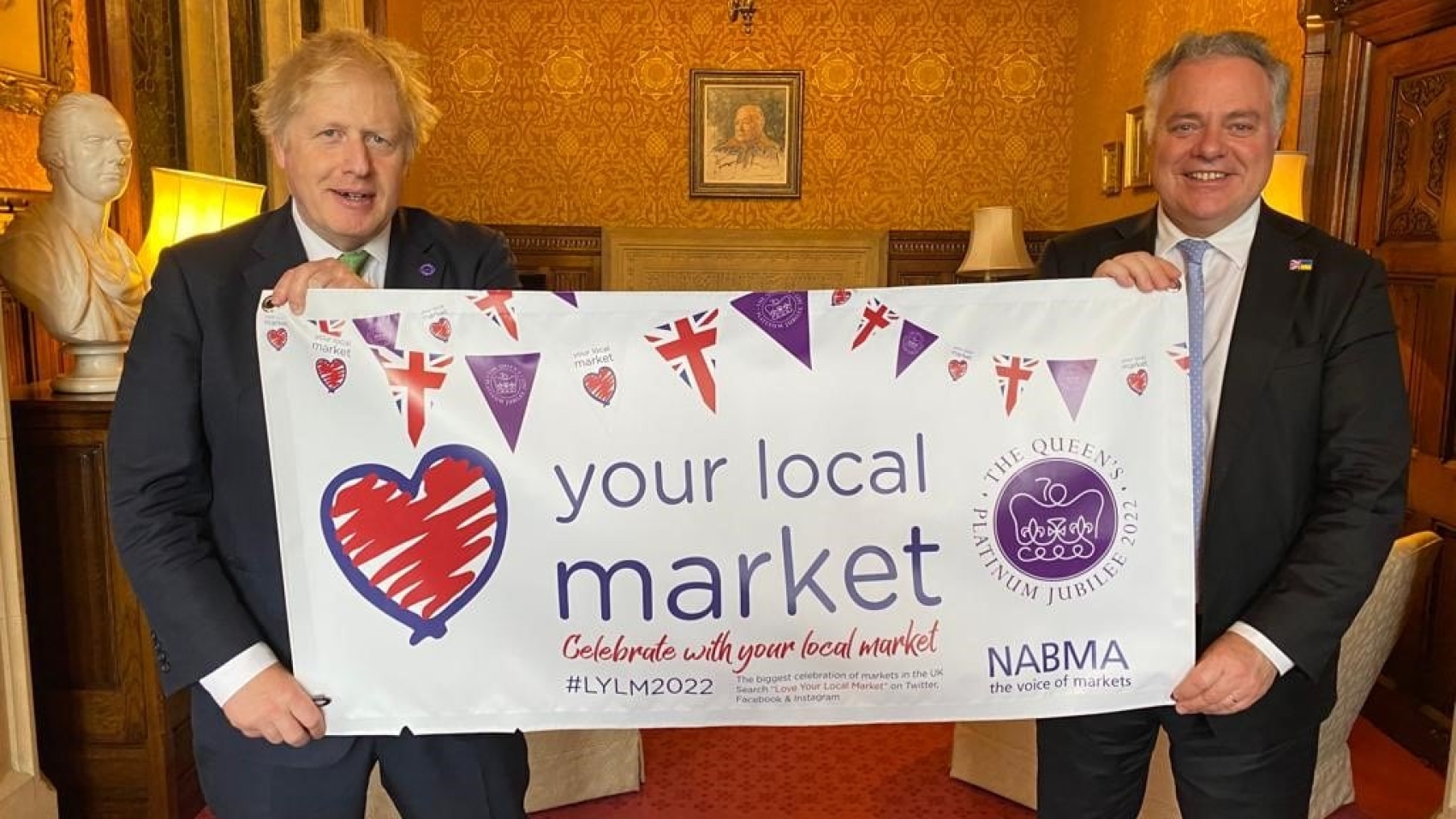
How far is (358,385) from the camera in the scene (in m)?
1.41

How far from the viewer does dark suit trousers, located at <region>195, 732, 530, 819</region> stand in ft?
→ 4.59

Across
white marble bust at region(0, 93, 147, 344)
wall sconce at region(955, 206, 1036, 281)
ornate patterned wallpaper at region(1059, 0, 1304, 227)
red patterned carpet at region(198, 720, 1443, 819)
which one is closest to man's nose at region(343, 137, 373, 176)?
white marble bust at region(0, 93, 147, 344)

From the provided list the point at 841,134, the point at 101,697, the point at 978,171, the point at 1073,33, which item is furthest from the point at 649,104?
the point at 101,697

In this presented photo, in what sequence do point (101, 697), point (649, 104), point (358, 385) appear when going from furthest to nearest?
1. point (649, 104)
2. point (101, 697)
3. point (358, 385)

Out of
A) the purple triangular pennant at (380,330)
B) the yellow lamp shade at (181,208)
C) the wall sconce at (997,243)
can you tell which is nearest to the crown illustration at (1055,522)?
the purple triangular pennant at (380,330)

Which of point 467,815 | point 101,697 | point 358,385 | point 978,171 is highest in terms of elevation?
point 978,171

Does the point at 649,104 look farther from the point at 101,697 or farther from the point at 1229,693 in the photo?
the point at 1229,693

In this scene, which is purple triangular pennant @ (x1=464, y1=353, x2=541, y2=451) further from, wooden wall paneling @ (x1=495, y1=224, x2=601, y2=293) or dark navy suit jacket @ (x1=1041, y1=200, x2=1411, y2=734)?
wooden wall paneling @ (x1=495, y1=224, x2=601, y2=293)

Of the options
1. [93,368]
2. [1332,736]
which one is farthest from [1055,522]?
[93,368]

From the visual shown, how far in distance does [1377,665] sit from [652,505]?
2.12 m

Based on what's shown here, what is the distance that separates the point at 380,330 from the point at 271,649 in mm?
466

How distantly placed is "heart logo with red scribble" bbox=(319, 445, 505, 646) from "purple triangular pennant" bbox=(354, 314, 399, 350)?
0.53 feet

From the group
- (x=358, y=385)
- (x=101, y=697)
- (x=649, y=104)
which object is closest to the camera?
(x=358, y=385)

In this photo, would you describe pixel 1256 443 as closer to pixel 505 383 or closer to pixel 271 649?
pixel 505 383
